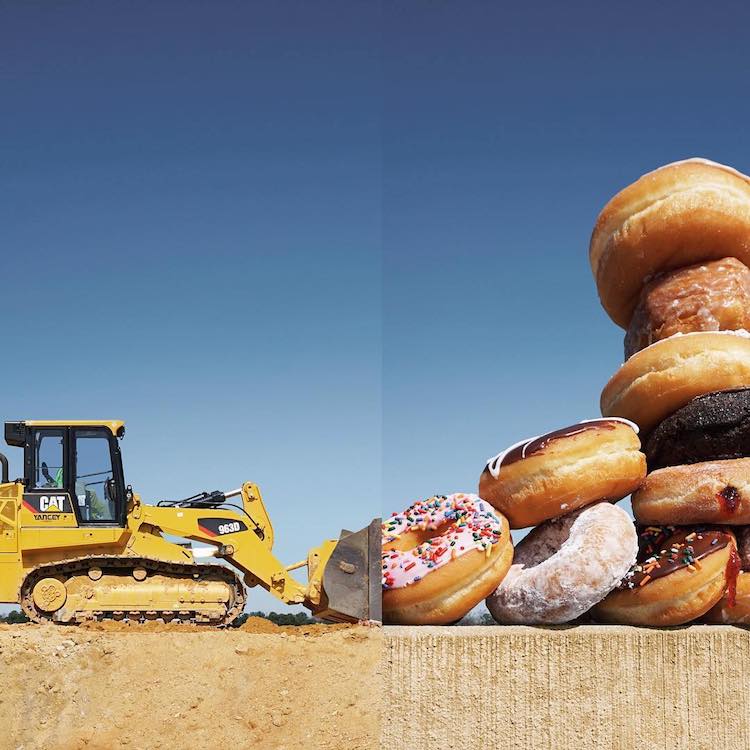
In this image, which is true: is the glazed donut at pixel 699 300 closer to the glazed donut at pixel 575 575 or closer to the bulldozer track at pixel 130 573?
the glazed donut at pixel 575 575

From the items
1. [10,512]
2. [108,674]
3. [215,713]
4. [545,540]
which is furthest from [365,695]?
[10,512]

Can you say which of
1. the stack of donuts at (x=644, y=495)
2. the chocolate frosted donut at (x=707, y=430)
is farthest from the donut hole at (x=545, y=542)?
the chocolate frosted donut at (x=707, y=430)

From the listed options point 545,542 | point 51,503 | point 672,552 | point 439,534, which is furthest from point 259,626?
point 672,552

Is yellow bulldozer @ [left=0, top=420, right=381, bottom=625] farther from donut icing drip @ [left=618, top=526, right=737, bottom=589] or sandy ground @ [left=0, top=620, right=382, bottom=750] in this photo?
donut icing drip @ [left=618, top=526, right=737, bottom=589]

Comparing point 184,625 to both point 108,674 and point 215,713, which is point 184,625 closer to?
point 108,674

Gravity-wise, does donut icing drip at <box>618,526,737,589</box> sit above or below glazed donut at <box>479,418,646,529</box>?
below

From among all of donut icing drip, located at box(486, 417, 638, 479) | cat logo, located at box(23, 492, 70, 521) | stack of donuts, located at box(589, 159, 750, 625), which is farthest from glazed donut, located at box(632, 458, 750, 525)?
cat logo, located at box(23, 492, 70, 521)
